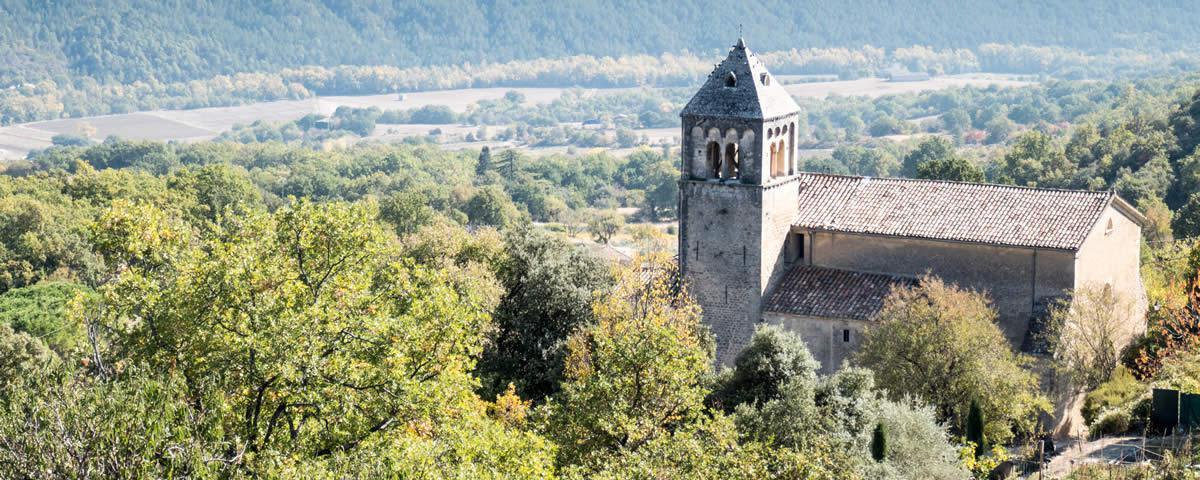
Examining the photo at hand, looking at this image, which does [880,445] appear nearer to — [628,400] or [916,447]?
[916,447]

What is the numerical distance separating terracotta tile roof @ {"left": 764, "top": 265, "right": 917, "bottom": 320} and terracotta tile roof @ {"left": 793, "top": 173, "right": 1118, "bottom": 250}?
128 centimetres

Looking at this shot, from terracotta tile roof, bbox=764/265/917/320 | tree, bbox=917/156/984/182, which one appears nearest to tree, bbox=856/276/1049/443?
terracotta tile roof, bbox=764/265/917/320

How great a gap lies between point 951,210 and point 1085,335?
5.22 m

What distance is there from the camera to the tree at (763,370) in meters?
38.3

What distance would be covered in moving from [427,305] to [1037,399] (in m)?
16.9

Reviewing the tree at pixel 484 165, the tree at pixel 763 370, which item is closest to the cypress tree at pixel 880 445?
the tree at pixel 763 370

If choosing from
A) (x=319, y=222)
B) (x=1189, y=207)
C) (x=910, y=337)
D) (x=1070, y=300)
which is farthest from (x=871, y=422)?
(x=1189, y=207)

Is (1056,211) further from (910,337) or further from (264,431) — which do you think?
(264,431)

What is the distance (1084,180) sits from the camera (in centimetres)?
8450

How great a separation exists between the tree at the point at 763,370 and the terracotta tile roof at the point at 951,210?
6732mm

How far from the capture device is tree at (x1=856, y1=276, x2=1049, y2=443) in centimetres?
3869

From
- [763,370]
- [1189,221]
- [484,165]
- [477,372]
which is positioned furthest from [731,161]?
[484,165]

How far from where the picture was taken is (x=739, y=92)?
145 ft

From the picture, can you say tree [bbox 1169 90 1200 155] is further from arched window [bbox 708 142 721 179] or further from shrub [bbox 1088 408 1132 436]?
shrub [bbox 1088 408 1132 436]
